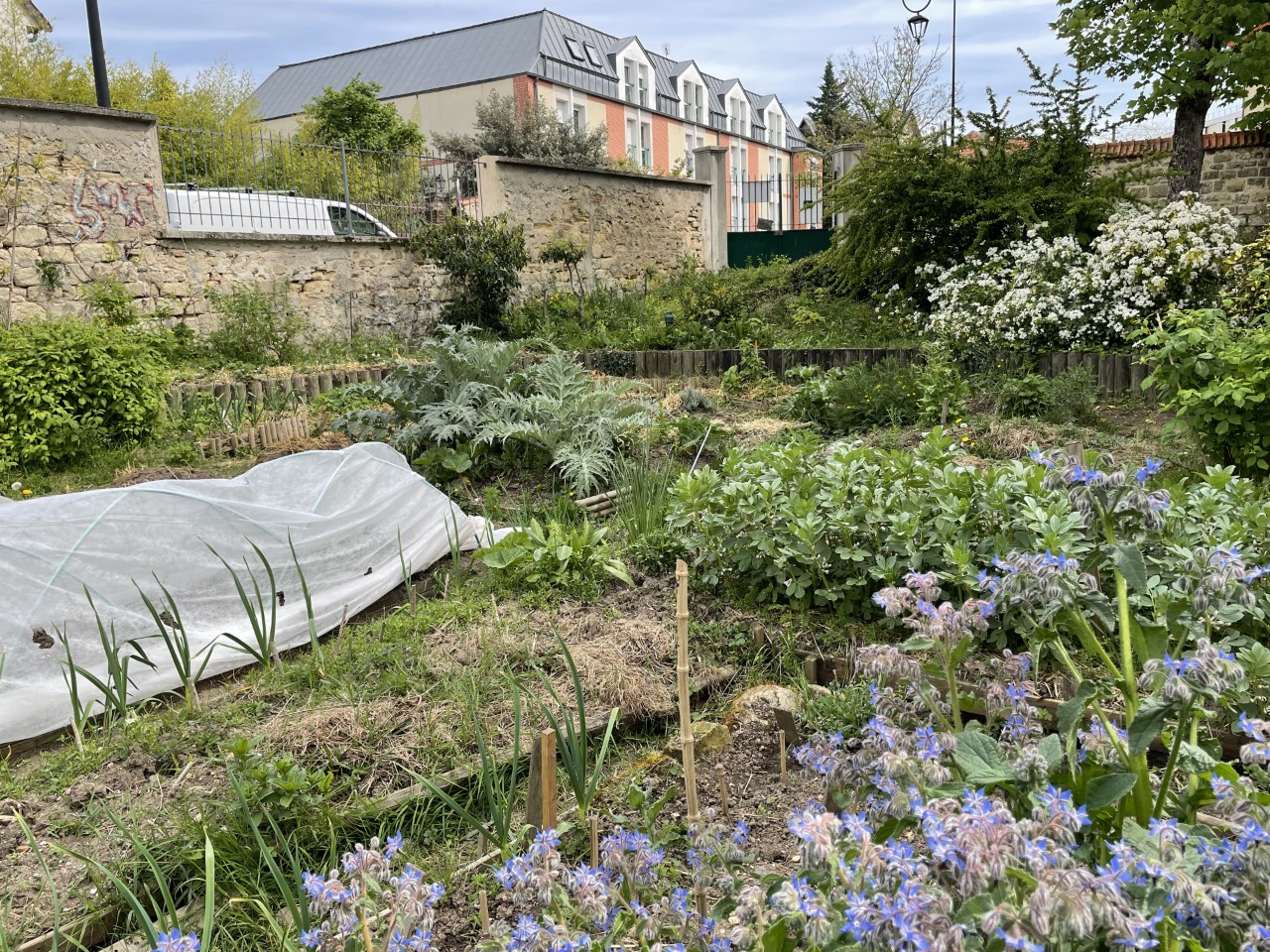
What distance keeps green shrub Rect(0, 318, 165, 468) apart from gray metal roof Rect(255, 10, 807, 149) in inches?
974

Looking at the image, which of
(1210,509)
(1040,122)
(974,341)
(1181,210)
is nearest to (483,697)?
(1210,509)

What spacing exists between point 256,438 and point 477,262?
17.2ft

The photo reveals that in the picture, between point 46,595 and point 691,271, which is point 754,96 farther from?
point 46,595

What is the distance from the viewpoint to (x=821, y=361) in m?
9.00

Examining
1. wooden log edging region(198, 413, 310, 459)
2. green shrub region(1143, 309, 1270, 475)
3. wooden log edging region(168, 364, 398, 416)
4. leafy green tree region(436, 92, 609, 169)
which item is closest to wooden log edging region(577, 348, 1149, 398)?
wooden log edging region(168, 364, 398, 416)

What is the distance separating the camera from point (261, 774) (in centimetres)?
221

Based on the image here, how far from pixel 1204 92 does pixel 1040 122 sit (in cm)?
170

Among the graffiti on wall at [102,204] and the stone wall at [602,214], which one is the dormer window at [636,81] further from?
the graffiti on wall at [102,204]

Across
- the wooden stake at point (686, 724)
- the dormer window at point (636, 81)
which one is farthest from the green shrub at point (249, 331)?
the dormer window at point (636, 81)

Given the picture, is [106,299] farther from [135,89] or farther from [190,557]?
[135,89]

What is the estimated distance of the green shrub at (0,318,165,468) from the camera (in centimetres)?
599

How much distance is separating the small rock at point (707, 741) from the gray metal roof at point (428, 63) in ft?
96.3

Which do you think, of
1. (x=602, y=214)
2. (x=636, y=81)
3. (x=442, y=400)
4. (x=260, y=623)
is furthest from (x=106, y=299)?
(x=636, y=81)

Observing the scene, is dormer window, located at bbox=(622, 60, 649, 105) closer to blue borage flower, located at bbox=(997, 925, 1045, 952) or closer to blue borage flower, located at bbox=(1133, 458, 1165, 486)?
blue borage flower, located at bbox=(1133, 458, 1165, 486)
